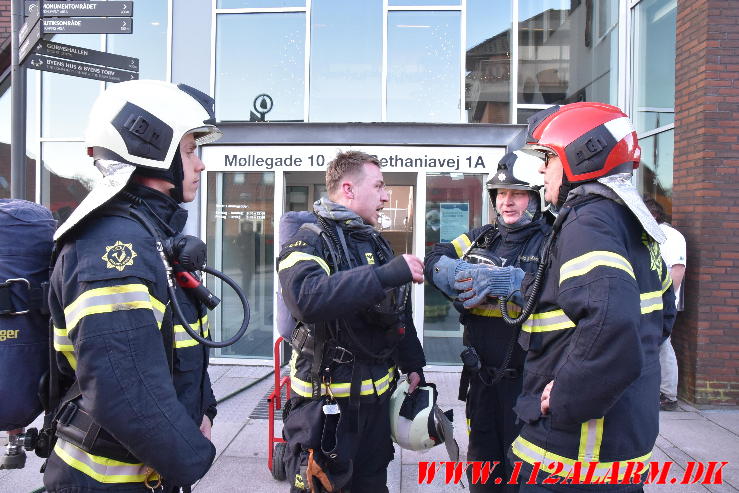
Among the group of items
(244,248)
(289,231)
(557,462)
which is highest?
(289,231)

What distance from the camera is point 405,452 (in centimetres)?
461

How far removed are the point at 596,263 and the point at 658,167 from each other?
5.41 meters

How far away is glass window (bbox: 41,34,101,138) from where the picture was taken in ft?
25.2

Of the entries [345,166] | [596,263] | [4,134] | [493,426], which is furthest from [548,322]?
[4,134]

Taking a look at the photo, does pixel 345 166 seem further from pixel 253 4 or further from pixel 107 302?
pixel 253 4

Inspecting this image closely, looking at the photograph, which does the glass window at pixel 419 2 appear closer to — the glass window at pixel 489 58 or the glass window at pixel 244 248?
the glass window at pixel 489 58

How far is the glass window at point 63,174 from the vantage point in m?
7.64

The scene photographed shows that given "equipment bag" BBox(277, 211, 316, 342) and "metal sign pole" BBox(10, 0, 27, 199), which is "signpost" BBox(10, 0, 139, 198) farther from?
"equipment bag" BBox(277, 211, 316, 342)

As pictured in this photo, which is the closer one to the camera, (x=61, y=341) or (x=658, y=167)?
(x=61, y=341)

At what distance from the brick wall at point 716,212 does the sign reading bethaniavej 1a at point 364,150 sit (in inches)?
87.9

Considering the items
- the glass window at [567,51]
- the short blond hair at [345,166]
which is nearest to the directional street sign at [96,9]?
the short blond hair at [345,166]

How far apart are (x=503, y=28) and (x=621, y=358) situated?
6374mm

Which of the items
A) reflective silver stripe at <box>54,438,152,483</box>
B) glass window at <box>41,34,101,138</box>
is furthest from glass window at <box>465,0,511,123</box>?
reflective silver stripe at <box>54,438,152,483</box>

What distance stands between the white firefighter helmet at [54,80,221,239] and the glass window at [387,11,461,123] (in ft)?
18.1
